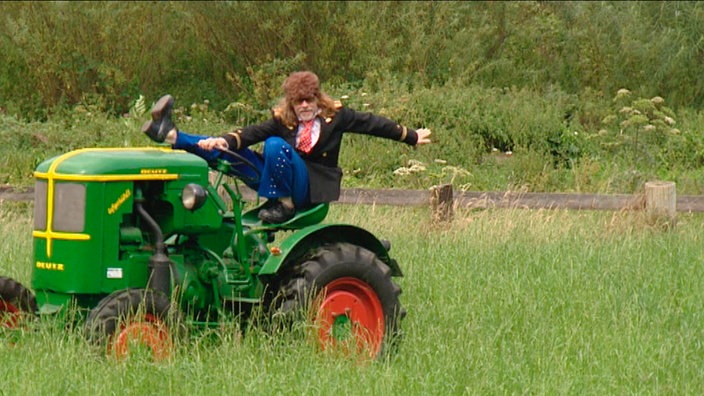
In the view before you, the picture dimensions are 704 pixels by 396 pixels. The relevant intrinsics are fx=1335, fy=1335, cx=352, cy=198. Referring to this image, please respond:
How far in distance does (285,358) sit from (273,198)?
41.7 inches

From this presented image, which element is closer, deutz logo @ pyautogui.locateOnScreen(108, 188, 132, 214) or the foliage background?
deutz logo @ pyautogui.locateOnScreen(108, 188, 132, 214)

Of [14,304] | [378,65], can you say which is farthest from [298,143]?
[378,65]

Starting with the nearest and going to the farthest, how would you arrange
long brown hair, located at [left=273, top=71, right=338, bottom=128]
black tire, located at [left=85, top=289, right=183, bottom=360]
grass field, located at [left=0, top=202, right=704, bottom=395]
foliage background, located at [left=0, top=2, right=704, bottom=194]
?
grass field, located at [left=0, top=202, right=704, bottom=395] < black tire, located at [left=85, top=289, right=183, bottom=360] < long brown hair, located at [left=273, top=71, right=338, bottom=128] < foliage background, located at [left=0, top=2, right=704, bottom=194]

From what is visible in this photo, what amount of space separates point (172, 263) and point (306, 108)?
1.19 meters

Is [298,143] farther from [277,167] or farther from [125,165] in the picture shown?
[125,165]

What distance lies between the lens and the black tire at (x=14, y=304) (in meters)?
6.90

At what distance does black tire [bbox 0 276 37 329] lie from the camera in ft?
22.6

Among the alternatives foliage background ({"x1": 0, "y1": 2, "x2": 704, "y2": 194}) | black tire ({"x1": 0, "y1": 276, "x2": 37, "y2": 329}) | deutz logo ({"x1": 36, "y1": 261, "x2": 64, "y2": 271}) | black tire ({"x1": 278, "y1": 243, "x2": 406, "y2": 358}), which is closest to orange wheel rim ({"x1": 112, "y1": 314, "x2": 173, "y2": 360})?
deutz logo ({"x1": 36, "y1": 261, "x2": 64, "y2": 271})

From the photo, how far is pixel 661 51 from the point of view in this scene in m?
19.3

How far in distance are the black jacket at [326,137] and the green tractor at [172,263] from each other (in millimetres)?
134

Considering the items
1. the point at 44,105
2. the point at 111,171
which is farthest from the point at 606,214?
the point at 44,105

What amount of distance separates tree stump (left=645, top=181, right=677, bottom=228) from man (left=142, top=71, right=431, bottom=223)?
16.2ft

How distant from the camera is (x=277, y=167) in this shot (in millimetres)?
7121

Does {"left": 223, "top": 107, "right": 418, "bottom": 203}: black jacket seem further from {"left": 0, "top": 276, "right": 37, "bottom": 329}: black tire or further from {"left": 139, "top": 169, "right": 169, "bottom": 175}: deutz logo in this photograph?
{"left": 0, "top": 276, "right": 37, "bottom": 329}: black tire
